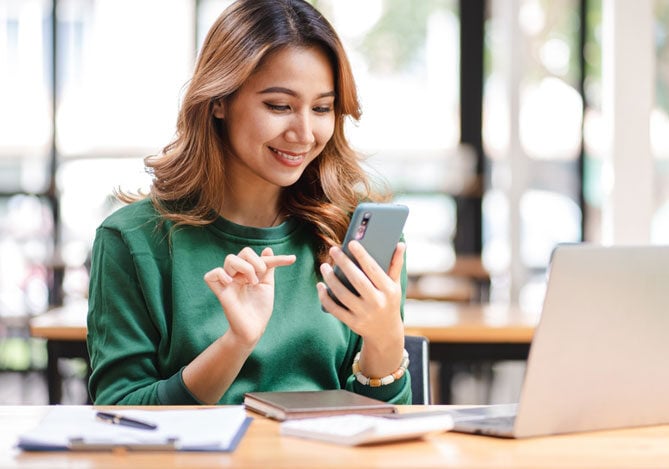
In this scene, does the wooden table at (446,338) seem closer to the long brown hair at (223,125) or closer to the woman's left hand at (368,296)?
the long brown hair at (223,125)

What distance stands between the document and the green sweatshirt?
0.86 feet

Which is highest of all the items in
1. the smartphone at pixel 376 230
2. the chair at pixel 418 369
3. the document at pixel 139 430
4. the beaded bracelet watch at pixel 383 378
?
the smartphone at pixel 376 230

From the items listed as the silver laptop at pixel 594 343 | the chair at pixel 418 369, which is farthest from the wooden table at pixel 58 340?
the silver laptop at pixel 594 343

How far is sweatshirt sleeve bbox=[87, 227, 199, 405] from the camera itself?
5.64 feet

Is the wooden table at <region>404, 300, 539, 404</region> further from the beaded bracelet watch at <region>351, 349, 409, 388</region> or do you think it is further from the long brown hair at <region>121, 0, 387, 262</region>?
the beaded bracelet watch at <region>351, 349, 409, 388</region>

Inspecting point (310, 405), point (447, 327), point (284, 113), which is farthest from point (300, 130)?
point (447, 327)

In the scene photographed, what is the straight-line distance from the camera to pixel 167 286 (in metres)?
1.87

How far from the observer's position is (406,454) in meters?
1.29

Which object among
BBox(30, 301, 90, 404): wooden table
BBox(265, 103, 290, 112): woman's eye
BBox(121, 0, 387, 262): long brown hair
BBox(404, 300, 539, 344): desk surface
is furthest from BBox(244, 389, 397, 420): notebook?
BBox(30, 301, 90, 404): wooden table

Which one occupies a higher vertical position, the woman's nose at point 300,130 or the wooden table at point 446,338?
the woman's nose at point 300,130

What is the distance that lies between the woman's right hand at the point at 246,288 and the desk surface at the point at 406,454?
0.25m

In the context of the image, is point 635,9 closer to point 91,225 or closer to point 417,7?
point 417,7

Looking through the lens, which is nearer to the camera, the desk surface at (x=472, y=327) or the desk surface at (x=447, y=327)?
the desk surface at (x=447, y=327)

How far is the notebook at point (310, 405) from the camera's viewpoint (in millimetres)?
1457
